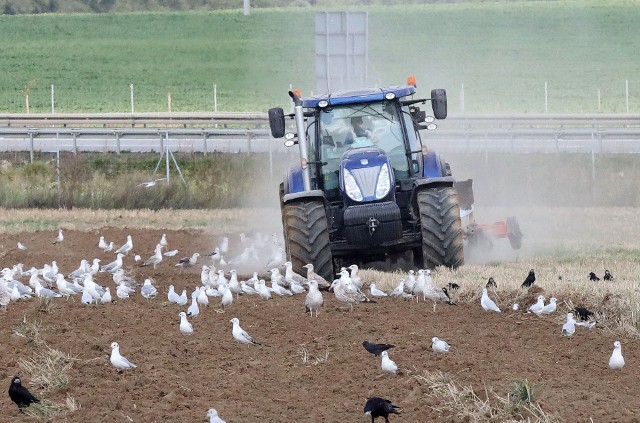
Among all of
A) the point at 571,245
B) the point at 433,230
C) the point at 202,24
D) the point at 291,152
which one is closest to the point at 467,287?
the point at 433,230

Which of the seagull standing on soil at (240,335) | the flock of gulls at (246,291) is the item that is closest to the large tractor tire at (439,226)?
the flock of gulls at (246,291)

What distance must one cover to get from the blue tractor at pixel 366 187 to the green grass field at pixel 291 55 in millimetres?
34403

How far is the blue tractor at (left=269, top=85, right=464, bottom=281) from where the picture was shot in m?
16.1

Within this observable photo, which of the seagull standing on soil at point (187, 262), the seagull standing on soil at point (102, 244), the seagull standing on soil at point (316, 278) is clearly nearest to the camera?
→ the seagull standing on soil at point (316, 278)

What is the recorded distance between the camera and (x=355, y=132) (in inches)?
666

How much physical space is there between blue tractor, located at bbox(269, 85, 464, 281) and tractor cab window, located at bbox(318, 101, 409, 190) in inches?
0.5

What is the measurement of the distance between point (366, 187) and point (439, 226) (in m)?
1.06

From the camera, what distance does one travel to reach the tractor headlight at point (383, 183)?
1602cm

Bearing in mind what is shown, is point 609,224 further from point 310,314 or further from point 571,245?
point 310,314

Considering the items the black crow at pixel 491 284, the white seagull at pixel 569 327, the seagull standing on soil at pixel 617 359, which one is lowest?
the seagull standing on soil at pixel 617 359

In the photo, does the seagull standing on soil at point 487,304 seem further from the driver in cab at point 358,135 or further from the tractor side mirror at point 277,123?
the tractor side mirror at point 277,123

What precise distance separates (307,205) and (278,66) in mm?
50804

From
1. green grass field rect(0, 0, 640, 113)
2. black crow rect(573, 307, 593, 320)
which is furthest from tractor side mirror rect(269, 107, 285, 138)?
green grass field rect(0, 0, 640, 113)

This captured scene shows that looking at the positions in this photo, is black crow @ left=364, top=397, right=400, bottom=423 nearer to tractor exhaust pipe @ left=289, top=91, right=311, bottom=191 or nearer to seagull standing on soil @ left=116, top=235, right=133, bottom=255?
tractor exhaust pipe @ left=289, top=91, right=311, bottom=191
